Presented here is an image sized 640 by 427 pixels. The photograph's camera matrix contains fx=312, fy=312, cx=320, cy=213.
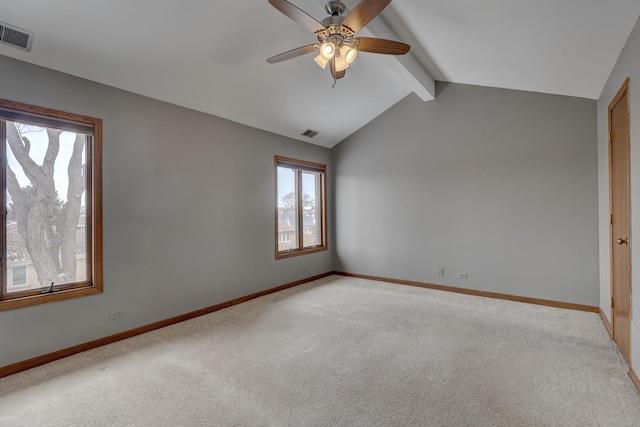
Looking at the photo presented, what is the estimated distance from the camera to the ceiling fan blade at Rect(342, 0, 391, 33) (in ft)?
6.56

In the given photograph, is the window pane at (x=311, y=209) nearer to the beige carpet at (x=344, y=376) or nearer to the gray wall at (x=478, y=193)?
the gray wall at (x=478, y=193)

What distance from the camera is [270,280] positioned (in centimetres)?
492

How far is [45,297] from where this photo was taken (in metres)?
2.71

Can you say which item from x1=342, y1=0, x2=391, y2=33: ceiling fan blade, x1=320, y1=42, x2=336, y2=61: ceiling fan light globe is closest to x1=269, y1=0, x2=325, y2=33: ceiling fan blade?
x1=320, y1=42, x2=336, y2=61: ceiling fan light globe

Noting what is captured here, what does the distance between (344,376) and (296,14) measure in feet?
8.83

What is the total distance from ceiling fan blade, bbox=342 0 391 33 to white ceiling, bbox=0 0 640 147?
0.60 metres

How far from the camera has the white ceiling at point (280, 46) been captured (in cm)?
238

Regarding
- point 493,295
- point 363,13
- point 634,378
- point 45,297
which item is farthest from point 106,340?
point 493,295

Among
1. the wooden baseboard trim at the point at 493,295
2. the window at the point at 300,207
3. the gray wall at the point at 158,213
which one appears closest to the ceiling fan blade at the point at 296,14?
the gray wall at the point at 158,213

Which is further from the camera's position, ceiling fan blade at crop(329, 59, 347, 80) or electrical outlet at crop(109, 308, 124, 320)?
electrical outlet at crop(109, 308, 124, 320)

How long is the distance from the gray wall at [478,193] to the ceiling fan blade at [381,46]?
2698mm

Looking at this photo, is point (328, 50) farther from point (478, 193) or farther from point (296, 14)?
point (478, 193)

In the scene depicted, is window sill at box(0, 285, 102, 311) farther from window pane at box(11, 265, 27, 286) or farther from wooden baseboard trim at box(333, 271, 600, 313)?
wooden baseboard trim at box(333, 271, 600, 313)

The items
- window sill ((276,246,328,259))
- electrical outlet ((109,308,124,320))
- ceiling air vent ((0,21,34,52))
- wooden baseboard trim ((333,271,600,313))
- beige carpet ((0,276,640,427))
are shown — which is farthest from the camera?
window sill ((276,246,328,259))
